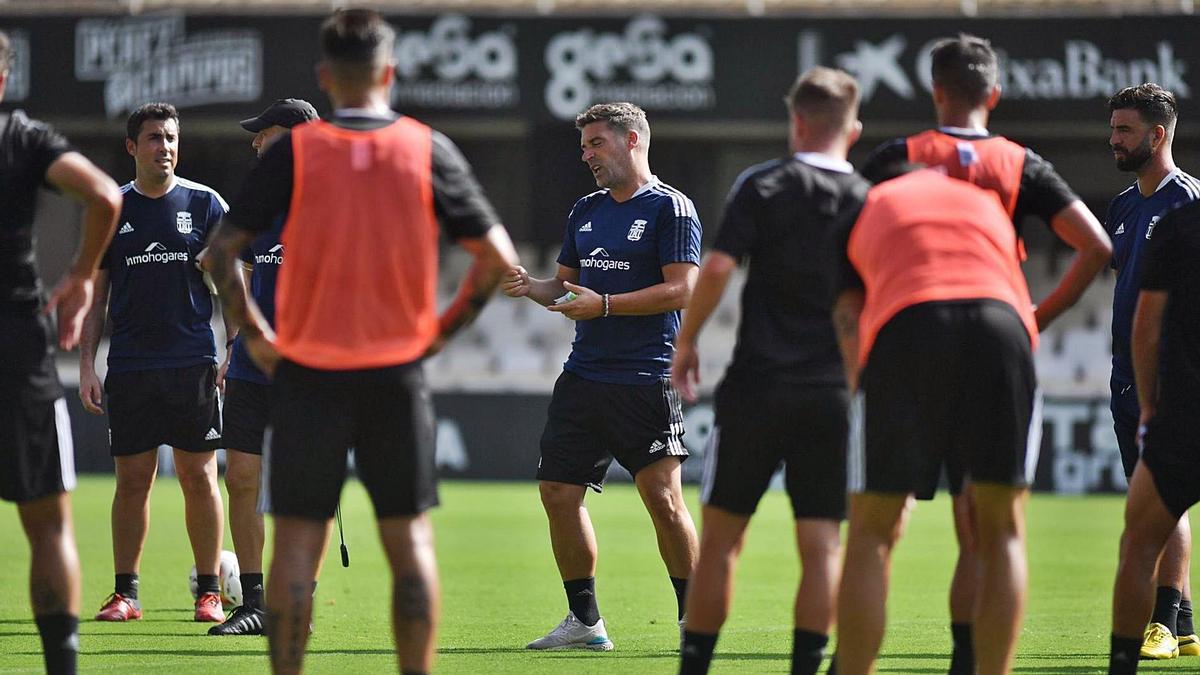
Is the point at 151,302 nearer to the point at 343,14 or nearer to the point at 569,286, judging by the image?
the point at 569,286

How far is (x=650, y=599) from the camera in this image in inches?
371

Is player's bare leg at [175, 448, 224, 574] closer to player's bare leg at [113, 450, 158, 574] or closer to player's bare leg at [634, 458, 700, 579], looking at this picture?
player's bare leg at [113, 450, 158, 574]

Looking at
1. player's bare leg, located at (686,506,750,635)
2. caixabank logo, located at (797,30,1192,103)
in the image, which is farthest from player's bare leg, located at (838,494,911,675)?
caixabank logo, located at (797,30,1192,103)

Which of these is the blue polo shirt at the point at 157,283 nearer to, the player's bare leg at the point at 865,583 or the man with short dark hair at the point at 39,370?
the man with short dark hair at the point at 39,370

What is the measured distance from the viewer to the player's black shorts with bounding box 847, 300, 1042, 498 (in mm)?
5160

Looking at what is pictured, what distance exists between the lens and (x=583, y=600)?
299 inches

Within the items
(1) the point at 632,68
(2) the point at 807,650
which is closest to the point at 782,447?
(2) the point at 807,650

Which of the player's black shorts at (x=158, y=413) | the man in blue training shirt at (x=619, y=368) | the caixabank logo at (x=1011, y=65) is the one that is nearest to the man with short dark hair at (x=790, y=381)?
the man in blue training shirt at (x=619, y=368)

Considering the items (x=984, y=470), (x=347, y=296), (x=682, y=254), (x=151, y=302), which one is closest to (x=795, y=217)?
(x=984, y=470)

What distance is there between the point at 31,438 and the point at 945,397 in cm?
290

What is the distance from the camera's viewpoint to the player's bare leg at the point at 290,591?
5047mm

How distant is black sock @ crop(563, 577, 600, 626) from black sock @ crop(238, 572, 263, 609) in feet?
4.75

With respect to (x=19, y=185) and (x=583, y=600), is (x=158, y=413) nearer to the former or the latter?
(x=583, y=600)

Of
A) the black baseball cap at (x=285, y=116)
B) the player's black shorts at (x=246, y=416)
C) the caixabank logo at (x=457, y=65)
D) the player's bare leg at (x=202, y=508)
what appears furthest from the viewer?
the caixabank logo at (x=457, y=65)
